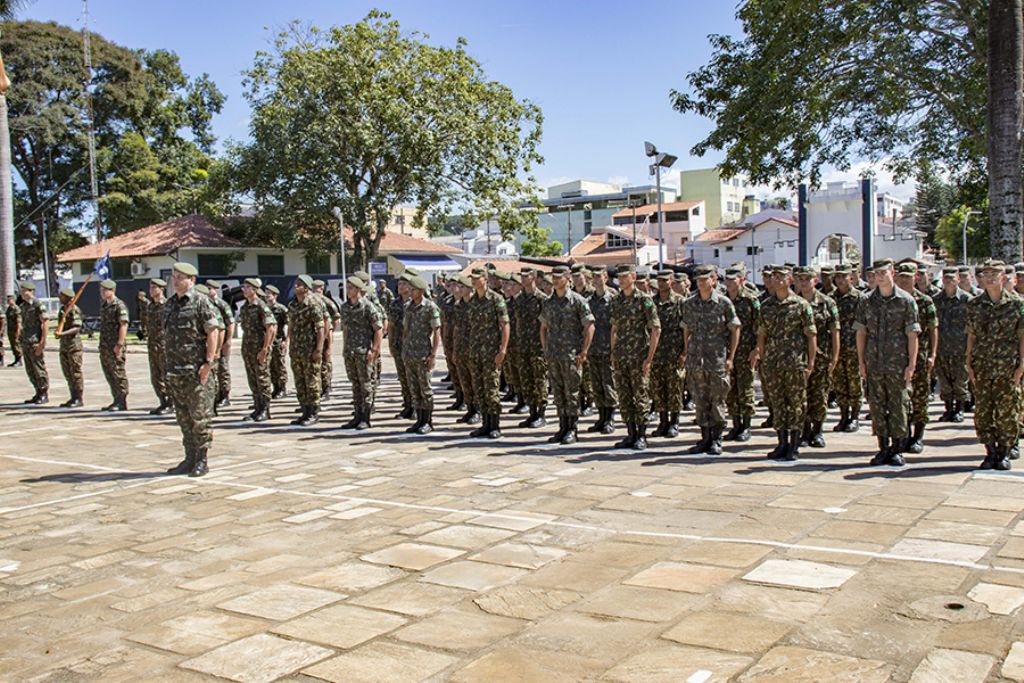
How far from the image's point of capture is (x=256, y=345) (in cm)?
1205

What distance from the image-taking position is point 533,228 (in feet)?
114

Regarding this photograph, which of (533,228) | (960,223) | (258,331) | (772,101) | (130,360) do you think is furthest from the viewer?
(960,223)

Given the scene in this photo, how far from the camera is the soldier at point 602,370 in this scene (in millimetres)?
10180

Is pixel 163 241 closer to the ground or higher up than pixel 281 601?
higher up

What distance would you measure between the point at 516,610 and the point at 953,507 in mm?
3410

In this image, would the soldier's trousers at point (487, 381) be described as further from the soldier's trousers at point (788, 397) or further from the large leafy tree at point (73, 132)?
the large leafy tree at point (73, 132)

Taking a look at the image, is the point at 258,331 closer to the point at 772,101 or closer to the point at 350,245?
the point at 772,101

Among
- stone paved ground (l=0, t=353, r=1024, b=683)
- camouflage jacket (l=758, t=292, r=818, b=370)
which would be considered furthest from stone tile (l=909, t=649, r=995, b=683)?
camouflage jacket (l=758, t=292, r=818, b=370)

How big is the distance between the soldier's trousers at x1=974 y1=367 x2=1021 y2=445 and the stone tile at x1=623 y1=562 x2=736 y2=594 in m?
3.63

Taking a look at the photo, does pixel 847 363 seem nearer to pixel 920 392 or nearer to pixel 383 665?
pixel 920 392

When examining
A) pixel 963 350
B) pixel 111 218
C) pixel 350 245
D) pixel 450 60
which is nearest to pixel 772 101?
pixel 963 350

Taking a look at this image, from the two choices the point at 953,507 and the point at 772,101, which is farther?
the point at 772,101

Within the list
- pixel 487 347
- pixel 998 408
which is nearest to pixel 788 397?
pixel 998 408

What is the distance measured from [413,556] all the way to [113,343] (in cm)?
893
